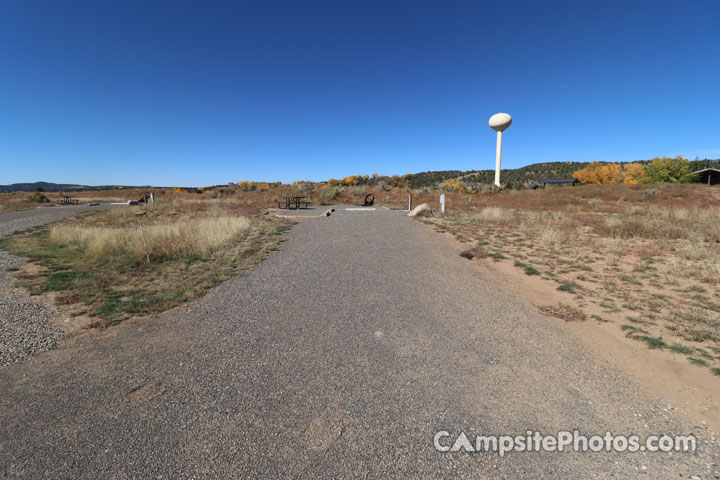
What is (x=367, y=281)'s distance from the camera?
5.82m

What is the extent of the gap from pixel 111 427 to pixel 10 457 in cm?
56

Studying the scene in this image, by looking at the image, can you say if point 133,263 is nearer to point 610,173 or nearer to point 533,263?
point 533,263

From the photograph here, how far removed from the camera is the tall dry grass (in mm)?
7891

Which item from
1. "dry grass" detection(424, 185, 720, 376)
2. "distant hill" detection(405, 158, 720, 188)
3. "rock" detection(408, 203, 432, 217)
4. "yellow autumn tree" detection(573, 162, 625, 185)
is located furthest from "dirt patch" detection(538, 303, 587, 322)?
"yellow autumn tree" detection(573, 162, 625, 185)

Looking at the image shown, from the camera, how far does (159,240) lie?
8.48 m

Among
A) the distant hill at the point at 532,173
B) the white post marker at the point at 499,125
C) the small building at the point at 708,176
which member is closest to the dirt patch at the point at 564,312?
the white post marker at the point at 499,125

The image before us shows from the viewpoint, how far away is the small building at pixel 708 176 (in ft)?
121

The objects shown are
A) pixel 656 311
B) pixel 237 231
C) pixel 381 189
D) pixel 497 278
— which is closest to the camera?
pixel 656 311

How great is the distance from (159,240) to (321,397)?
Result: 326 inches

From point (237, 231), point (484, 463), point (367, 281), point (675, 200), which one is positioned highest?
point (675, 200)

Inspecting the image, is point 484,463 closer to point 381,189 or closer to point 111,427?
point 111,427

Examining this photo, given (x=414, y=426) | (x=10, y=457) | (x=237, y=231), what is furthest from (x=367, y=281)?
(x=237, y=231)

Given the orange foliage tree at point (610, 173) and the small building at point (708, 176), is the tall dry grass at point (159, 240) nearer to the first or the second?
the small building at point (708, 176)

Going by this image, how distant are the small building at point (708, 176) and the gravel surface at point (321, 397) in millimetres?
54140
